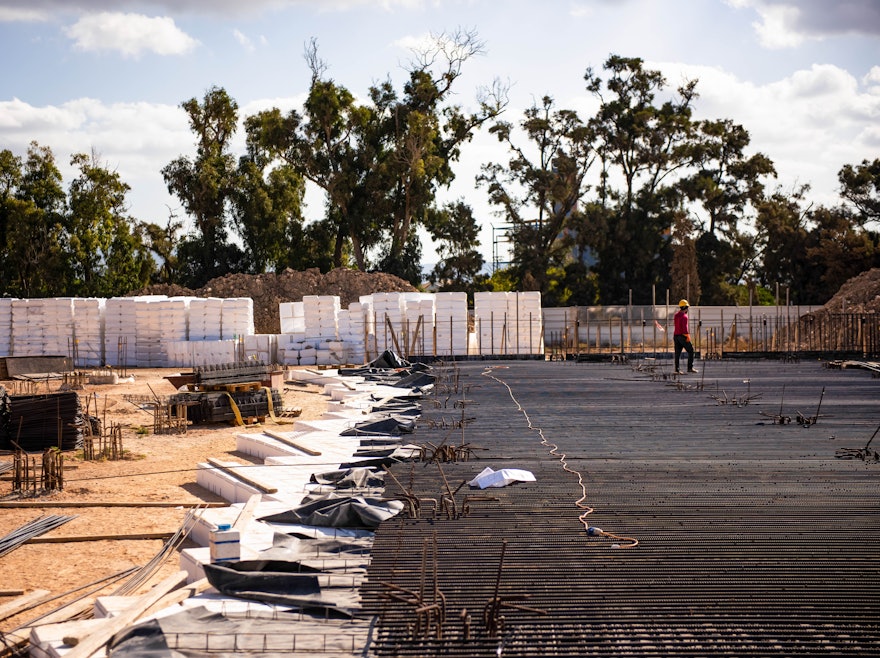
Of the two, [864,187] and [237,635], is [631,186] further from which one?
[237,635]

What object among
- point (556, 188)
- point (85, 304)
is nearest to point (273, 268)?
point (556, 188)

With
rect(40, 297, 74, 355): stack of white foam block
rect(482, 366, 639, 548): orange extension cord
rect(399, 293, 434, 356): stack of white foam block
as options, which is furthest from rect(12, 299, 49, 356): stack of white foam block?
rect(482, 366, 639, 548): orange extension cord

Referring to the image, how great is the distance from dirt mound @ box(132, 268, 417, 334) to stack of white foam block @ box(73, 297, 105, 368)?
9988mm

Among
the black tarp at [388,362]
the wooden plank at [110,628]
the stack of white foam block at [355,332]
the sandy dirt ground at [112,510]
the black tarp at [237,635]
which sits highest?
the stack of white foam block at [355,332]

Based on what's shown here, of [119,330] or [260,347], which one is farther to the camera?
[119,330]

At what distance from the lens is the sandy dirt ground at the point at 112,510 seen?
264 inches

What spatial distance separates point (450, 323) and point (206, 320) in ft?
24.0

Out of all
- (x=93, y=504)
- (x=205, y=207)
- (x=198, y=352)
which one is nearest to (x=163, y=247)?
(x=205, y=207)

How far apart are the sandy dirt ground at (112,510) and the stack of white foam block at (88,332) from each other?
41.6 ft

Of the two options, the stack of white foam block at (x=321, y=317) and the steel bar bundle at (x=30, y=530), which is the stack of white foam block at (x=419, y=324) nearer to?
the stack of white foam block at (x=321, y=317)

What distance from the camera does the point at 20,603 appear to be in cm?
589

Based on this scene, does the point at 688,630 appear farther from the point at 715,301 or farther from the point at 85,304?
the point at 715,301

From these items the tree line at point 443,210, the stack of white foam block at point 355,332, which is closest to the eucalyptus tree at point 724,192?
the tree line at point 443,210

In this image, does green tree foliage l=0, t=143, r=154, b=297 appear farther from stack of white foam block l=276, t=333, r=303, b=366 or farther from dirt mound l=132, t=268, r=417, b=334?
stack of white foam block l=276, t=333, r=303, b=366
